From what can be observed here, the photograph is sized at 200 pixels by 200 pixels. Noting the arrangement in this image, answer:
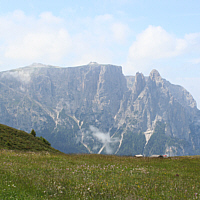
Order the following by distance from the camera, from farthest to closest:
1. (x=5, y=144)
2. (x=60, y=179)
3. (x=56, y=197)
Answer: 1. (x=5, y=144)
2. (x=60, y=179)
3. (x=56, y=197)

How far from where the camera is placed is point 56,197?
43.9ft

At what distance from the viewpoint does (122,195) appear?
13.7 m

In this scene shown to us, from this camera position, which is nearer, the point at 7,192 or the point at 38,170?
the point at 7,192

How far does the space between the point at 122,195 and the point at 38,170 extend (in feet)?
31.1

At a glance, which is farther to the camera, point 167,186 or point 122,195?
point 167,186

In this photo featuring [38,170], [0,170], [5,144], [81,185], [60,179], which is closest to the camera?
[81,185]

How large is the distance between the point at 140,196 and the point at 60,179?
6.22 metres

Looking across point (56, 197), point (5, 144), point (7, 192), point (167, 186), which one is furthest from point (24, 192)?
point (5, 144)

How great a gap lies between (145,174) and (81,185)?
292 inches

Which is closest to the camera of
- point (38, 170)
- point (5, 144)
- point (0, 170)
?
point (0, 170)

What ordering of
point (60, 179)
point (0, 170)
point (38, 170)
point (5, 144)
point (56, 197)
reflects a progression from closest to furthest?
point (56, 197), point (60, 179), point (0, 170), point (38, 170), point (5, 144)

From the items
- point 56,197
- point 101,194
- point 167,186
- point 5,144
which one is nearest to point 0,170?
point 56,197

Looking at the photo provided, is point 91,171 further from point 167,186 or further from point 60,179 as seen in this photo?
point 167,186

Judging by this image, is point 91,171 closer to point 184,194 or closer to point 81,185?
point 81,185
